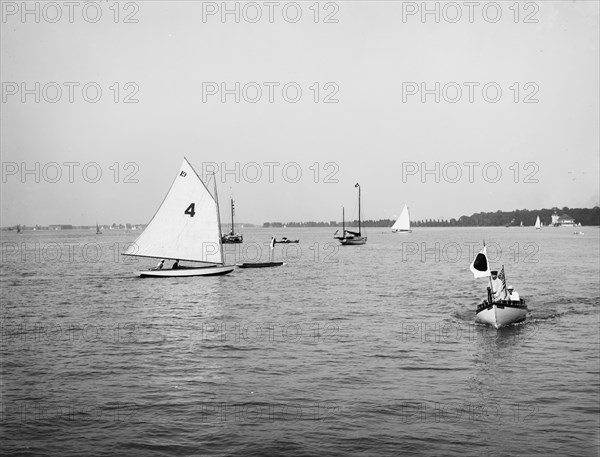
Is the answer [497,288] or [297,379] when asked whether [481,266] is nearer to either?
[497,288]

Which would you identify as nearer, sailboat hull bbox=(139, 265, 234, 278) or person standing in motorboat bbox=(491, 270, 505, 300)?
person standing in motorboat bbox=(491, 270, 505, 300)

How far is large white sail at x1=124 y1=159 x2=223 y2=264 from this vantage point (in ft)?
171

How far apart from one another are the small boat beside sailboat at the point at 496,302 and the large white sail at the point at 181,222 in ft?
94.0

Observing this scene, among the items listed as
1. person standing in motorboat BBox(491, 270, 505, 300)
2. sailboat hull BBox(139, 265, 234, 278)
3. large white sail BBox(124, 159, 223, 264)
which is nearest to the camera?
person standing in motorboat BBox(491, 270, 505, 300)

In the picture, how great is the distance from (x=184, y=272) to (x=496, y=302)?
3110 centimetres

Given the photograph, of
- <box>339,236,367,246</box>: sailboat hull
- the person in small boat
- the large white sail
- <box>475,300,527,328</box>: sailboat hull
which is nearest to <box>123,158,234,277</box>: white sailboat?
the large white sail

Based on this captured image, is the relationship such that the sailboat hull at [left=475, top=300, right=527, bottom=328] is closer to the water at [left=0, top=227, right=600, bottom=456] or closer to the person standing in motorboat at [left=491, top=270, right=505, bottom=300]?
the person standing in motorboat at [left=491, top=270, right=505, bottom=300]

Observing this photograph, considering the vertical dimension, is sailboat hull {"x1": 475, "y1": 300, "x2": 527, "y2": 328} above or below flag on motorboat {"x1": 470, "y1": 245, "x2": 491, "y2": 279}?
below

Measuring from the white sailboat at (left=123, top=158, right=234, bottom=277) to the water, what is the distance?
39.1ft

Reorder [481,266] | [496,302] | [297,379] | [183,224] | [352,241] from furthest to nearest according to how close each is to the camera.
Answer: [352,241]
[183,224]
[481,266]
[496,302]
[297,379]

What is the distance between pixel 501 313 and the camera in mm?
28016

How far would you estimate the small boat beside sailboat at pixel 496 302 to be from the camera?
27859 millimetres

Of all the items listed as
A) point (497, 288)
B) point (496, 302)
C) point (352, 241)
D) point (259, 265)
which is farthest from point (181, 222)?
point (352, 241)

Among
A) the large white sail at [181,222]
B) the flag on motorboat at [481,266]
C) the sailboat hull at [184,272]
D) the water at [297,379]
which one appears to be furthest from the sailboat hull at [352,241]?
the flag on motorboat at [481,266]
